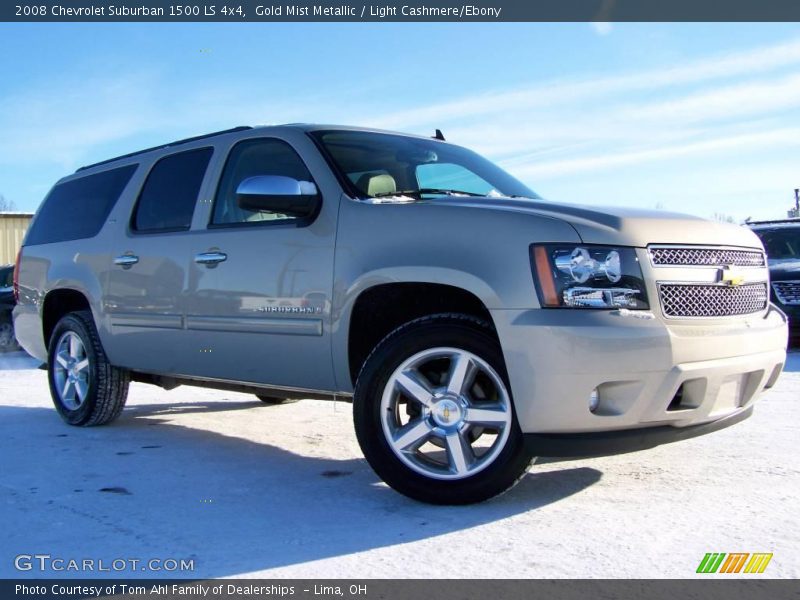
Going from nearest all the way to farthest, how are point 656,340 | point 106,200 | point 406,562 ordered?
point 406,562, point 656,340, point 106,200

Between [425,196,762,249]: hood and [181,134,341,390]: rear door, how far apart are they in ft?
2.27

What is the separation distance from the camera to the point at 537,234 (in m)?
3.43

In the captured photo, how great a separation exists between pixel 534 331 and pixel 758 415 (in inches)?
124

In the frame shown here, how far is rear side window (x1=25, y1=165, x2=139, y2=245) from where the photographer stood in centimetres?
593

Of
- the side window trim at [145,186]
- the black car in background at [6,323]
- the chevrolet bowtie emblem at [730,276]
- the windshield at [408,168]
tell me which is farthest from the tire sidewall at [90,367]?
the black car in background at [6,323]

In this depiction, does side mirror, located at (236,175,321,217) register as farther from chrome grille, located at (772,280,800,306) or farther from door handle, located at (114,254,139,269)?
chrome grille, located at (772,280,800,306)

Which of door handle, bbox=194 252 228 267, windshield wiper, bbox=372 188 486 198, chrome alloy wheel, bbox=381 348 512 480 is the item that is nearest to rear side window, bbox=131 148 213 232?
door handle, bbox=194 252 228 267

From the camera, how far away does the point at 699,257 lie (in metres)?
3.63

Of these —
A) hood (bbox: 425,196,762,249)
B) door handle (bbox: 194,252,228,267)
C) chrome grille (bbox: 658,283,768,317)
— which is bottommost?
chrome grille (bbox: 658,283,768,317)

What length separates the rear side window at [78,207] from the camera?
233 inches

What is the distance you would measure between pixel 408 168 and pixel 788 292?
A: 7.21 m

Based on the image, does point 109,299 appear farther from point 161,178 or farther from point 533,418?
point 533,418

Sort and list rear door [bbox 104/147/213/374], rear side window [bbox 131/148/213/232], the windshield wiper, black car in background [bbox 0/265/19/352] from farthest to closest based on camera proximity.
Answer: black car in background [bbox 0/265/19/352]
rear side window [bbox 131/148/213/232]
rear door [bbox 104/147/213/374]
the windshield wiper

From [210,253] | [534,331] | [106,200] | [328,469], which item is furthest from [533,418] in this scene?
[106,200]
